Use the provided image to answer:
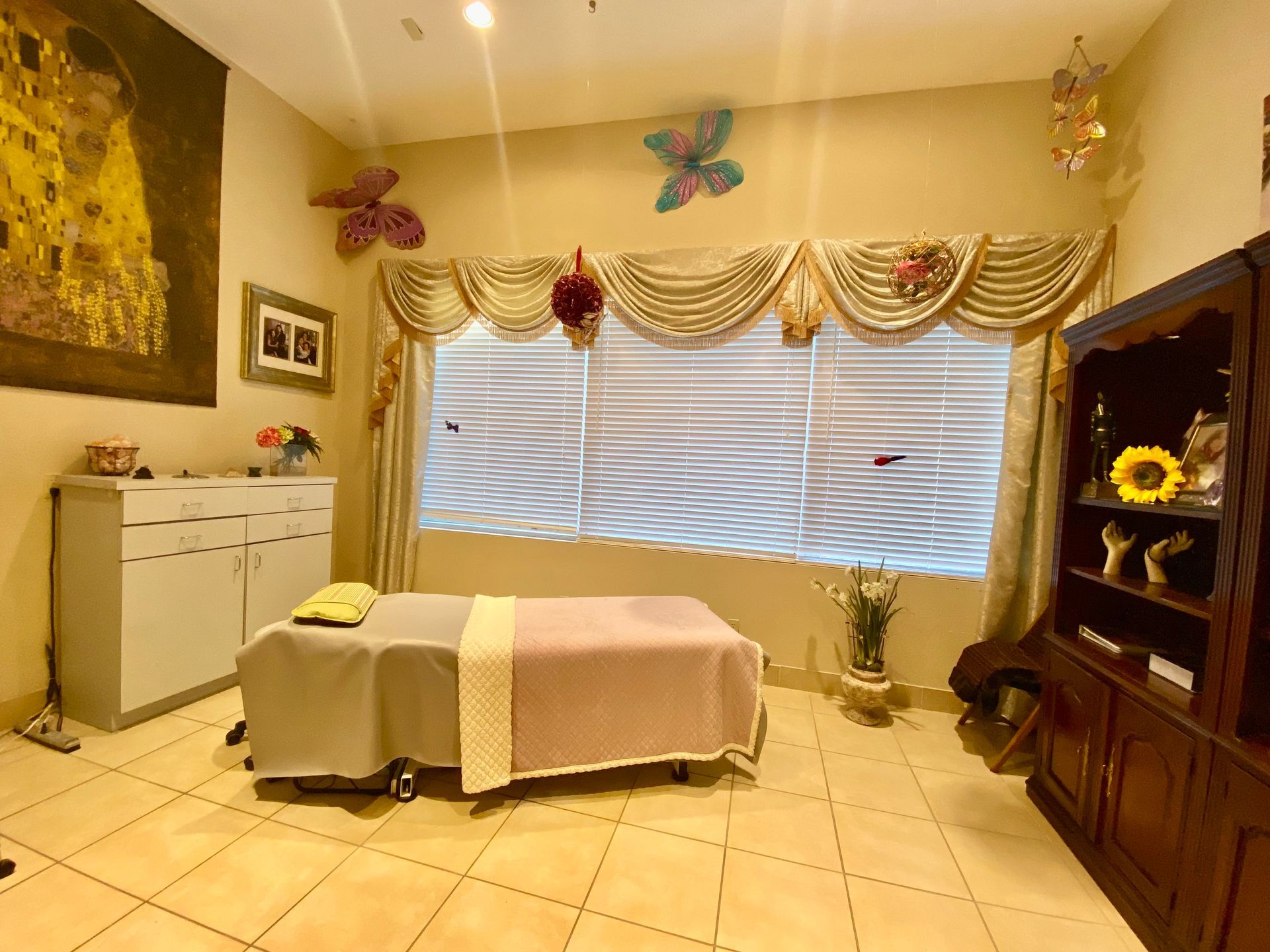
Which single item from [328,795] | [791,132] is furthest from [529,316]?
[328,795]

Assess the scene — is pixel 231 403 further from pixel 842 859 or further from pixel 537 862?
pixel 842 859

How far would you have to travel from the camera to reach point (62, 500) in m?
2.06

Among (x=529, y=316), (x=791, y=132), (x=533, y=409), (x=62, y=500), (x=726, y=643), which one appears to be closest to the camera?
(x=726, y=643)

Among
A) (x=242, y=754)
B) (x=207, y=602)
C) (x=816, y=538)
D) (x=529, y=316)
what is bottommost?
(x=242, y=754)

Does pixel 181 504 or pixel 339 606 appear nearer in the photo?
pixel 339 606

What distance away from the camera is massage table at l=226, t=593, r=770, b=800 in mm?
1649

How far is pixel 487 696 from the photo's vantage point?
1671mm

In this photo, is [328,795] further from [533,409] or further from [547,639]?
[533,409]

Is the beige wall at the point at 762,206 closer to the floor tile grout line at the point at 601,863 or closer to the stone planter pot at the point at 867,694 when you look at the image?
the stone planter pot at the point at 867,694

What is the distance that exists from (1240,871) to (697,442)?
2323mm

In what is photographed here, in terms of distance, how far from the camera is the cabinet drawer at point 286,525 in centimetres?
246

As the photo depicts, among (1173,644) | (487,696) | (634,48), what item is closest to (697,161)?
(634,48)

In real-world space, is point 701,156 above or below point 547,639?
above

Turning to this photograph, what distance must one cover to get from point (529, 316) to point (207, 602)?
220 cm
